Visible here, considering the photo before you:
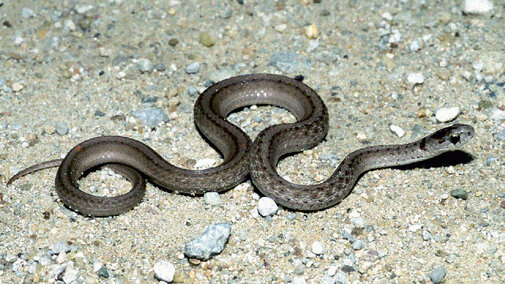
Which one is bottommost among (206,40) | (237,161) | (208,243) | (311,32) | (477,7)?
(208,243)

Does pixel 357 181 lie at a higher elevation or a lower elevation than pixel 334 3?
lower

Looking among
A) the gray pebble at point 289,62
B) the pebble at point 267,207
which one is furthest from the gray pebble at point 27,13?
the pebble at point 267,207

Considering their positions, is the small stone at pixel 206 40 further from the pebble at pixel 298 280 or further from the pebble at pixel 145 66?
the pebble at pixel 298 280

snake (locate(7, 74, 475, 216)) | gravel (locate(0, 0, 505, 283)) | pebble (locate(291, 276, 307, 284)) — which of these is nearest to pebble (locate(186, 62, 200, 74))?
gravel (locate(0, 0, 505, 283))

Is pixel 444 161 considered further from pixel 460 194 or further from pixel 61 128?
pixel 61 128

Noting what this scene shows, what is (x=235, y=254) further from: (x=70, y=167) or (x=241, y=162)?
(x=70, y=167)

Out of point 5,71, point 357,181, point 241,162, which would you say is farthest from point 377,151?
point 5,71

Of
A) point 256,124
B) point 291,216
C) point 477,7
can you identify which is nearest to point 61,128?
point 256,124
